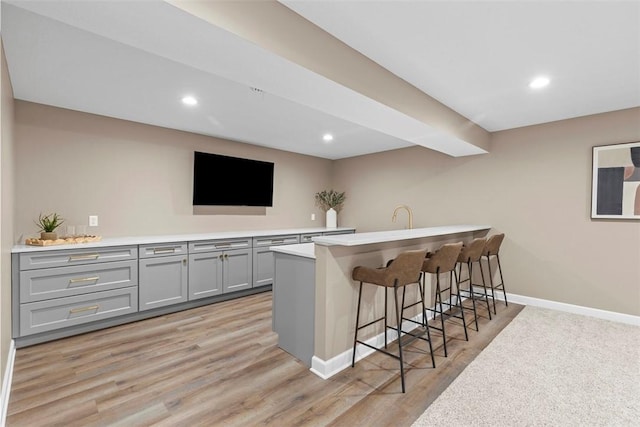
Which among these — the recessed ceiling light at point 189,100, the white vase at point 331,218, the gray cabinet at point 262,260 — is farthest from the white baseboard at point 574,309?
the recessed ceiling light at point 189,100

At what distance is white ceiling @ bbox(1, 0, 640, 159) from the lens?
5.15 feet

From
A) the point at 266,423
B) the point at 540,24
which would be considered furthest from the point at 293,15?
the point at 266,423

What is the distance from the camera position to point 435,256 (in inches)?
104

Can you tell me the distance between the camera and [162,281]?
3.45 m

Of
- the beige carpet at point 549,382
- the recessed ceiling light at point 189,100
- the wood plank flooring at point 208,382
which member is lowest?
the wood plank flooring at point 208,382

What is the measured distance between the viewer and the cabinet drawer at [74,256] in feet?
8.76

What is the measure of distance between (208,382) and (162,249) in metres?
1.81

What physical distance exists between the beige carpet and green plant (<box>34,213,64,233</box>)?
3.64 meters

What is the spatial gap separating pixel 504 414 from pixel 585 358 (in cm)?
127

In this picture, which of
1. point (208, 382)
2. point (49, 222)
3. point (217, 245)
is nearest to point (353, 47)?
point (208, 382)

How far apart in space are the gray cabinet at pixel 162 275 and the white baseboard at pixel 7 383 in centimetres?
103

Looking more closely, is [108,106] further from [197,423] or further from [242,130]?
[197,423]

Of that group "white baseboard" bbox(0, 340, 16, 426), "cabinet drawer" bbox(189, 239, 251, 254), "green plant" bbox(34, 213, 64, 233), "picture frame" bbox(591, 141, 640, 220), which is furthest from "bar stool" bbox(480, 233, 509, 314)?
"green plant" bbox(34, 213, 64, 233)

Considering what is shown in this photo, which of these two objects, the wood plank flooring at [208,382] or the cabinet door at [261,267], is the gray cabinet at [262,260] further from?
the wood plank flooring at [208,382]
